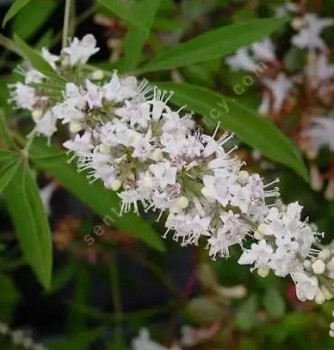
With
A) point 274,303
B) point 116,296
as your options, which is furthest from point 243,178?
point 116,296

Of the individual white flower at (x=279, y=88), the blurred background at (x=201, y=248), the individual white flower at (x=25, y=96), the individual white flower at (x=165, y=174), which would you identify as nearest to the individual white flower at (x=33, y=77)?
the individual white flower at (x=25, y=96)

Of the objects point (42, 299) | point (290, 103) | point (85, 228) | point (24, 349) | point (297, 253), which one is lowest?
point (42, 299)

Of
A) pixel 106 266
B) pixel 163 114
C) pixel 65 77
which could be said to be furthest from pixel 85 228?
pixel 163 114

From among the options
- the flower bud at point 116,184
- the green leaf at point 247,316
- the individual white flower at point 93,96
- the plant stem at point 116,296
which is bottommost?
the plant stem at point 116,296

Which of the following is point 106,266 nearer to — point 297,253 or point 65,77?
point 65,77

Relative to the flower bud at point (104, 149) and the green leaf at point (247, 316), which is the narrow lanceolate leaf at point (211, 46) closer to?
the flower bud at point (104, 149)

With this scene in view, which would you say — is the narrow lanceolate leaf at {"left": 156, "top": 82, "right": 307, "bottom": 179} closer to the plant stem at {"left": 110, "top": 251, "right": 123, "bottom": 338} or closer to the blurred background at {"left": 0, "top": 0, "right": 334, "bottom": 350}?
the blurred background at {"left": 0, "top": 0, "right": 334, "bottom": 350}

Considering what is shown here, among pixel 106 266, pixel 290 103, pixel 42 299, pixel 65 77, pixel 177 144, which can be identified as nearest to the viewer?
pixel 177 144
